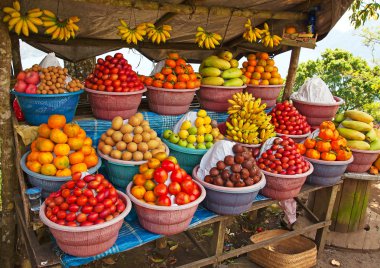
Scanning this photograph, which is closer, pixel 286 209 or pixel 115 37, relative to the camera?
pixel 286 209

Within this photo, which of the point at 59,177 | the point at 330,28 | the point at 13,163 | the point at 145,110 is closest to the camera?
the point at 59,177

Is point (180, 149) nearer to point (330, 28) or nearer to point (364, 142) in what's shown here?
point (364, 142)

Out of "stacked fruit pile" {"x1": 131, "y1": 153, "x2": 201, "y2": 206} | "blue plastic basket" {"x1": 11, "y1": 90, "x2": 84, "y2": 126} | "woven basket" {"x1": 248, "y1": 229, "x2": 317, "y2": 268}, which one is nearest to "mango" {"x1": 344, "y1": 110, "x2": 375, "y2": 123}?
"woven basket" {"x1": 248, "y1": 229, "x2": 317, "y2": 268}

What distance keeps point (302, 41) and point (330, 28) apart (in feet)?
1.41

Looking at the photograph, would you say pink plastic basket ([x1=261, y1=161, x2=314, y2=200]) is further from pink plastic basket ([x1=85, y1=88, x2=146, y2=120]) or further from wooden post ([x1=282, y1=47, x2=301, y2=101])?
wooden post ([x1=282, y1=47, x2=301, y2=101])

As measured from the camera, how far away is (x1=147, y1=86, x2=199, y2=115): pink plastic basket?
A: 4.00 metres

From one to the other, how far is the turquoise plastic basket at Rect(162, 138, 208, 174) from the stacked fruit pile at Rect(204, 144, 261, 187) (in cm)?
35

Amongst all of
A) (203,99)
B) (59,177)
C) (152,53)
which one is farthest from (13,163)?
(152,53)

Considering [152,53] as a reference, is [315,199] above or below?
below

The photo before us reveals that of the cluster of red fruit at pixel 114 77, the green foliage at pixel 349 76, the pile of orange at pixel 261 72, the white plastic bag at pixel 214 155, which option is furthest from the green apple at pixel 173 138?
the green foliage at pixel 349 76

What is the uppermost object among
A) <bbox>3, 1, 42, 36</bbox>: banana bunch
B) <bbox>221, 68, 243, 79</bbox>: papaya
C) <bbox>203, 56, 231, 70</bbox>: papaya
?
<bbox>3, 1, 42, 36</bbox>: banana bunch

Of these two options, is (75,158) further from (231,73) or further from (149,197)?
(231,73)

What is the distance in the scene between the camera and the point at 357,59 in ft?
35.0

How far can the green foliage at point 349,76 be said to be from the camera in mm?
10258
